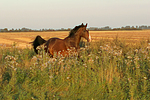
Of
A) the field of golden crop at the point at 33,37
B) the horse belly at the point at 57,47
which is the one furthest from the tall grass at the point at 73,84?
the field of golden crop at the point at 33,37

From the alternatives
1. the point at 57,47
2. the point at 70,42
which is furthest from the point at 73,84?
the point at 70,42

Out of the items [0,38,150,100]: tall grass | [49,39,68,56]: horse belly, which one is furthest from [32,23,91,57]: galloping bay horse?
[0,38,150,100]: tall grass

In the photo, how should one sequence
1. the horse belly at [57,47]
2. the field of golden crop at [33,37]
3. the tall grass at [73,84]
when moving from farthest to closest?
the field of golden crop at [33,37] → the horse belly at [57,47] → the tall grass at [73,84]

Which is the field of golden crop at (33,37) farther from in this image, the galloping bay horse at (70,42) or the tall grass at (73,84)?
the tall grass at (73,84)

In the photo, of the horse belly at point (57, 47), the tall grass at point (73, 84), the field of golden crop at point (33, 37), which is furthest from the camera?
the field of golden crop at point (33, 37)

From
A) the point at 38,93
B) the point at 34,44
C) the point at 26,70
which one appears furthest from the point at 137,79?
the point at 34,44

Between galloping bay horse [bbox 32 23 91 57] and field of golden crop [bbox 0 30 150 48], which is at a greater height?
galloping bay horse [bbox 32 23 91 57]

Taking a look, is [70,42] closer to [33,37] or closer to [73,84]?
[73,84]

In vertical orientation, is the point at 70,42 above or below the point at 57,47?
above

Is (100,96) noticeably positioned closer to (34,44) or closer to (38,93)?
(38,93)

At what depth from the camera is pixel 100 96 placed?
5.50 meters

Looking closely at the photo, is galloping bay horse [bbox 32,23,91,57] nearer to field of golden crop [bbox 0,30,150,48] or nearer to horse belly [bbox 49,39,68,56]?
horse belly [bbox 49,39,68,56]

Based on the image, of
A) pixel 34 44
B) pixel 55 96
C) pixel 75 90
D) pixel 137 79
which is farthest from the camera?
pixel 34 44

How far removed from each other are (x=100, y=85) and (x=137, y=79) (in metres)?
1.22
